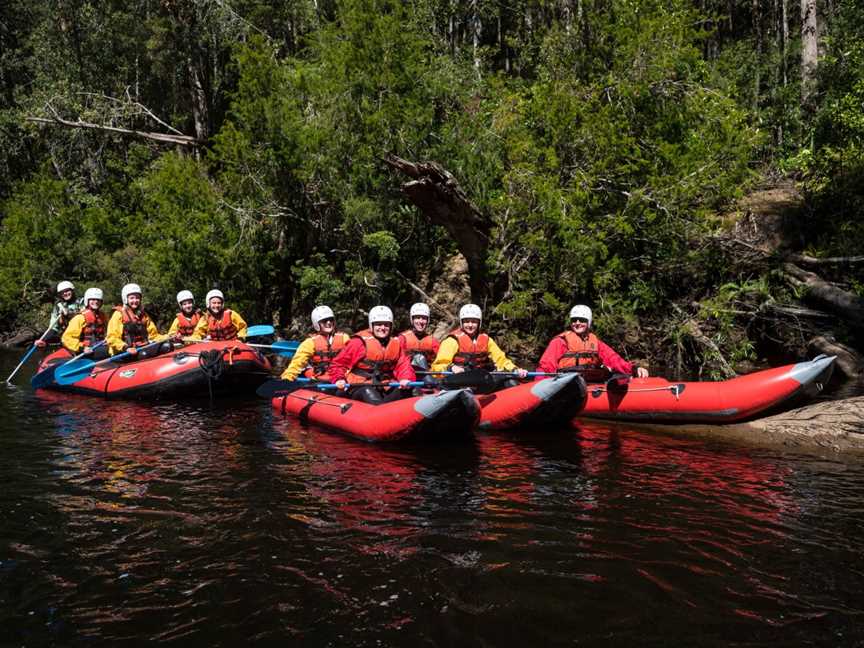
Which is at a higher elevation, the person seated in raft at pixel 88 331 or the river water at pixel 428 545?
the person seated in raft at pixel 88 331

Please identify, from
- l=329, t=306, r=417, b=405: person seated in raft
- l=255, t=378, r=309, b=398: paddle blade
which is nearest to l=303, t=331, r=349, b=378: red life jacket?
l=255, t=378, r=309, b=398: paddle blade

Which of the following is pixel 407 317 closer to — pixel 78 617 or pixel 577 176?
pixel 577 176

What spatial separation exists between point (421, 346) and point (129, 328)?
5.40m

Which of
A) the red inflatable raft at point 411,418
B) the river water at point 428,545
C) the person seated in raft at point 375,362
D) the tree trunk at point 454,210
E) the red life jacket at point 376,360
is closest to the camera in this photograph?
the river water at point 428,545

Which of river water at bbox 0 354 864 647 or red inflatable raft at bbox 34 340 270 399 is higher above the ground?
red inflatable raft at bbox 34 340 270 399

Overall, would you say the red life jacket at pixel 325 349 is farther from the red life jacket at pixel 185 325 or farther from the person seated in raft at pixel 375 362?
the red life jacket at pixel 185 325

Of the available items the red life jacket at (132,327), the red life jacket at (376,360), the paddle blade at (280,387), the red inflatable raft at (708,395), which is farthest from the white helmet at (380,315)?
the red life jacket at (132,327)

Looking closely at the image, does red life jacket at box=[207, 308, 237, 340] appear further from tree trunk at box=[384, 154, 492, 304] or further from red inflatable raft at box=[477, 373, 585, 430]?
red inflatable raft at box=[477, 373, 585, 430]

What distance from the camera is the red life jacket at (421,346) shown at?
871 cm

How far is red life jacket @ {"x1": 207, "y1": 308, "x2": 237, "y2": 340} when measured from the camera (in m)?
11.4

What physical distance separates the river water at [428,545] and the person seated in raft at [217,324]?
155 inches

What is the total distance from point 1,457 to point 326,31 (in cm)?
1343

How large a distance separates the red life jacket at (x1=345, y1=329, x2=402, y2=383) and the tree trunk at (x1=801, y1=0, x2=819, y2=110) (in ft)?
43.1

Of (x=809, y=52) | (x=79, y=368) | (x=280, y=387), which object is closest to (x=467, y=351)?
(x=280, y=387)
